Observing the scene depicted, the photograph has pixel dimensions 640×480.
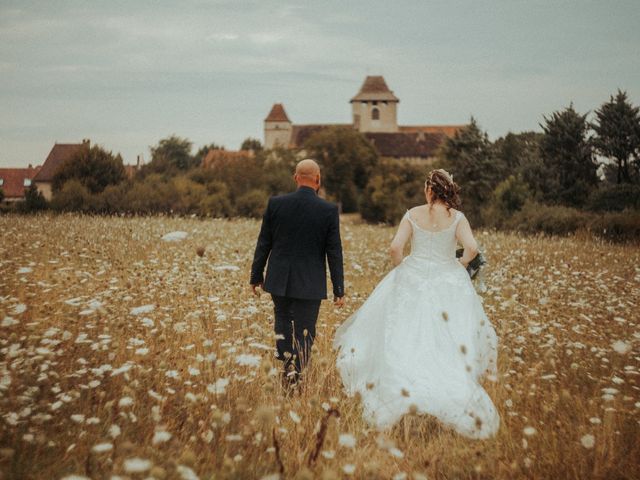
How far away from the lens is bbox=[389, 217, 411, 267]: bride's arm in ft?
16.2

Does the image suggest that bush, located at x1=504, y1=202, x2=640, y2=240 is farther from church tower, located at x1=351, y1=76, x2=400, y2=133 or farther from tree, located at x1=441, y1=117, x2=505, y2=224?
church tower, located at x1=351, y1=76, x2=400, y2=133

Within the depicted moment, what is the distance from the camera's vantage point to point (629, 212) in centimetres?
1847

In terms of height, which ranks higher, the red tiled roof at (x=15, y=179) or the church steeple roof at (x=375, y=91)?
the church steeple roof at (x=375, y=91)

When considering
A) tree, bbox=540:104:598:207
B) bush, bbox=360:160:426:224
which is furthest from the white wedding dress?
bush, bbox=360:160:426:224

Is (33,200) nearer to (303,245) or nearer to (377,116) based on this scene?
(303,245)

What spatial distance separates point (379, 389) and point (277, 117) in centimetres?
11329

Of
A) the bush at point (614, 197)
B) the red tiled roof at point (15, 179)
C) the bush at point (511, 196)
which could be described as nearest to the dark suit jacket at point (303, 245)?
the bush at point (614, 197)

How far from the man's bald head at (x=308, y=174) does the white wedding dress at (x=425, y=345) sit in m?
0.99

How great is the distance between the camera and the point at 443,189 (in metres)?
4.98

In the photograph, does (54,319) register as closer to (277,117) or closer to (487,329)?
(487,329)

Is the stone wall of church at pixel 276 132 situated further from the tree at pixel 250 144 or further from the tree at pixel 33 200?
the tree at pixel 33 200

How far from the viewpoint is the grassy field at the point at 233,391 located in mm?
2787

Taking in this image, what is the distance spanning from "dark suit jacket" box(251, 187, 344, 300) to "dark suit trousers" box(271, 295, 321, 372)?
16 cm

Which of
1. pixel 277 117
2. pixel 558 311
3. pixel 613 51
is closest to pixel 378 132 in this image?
pixel 277 117
